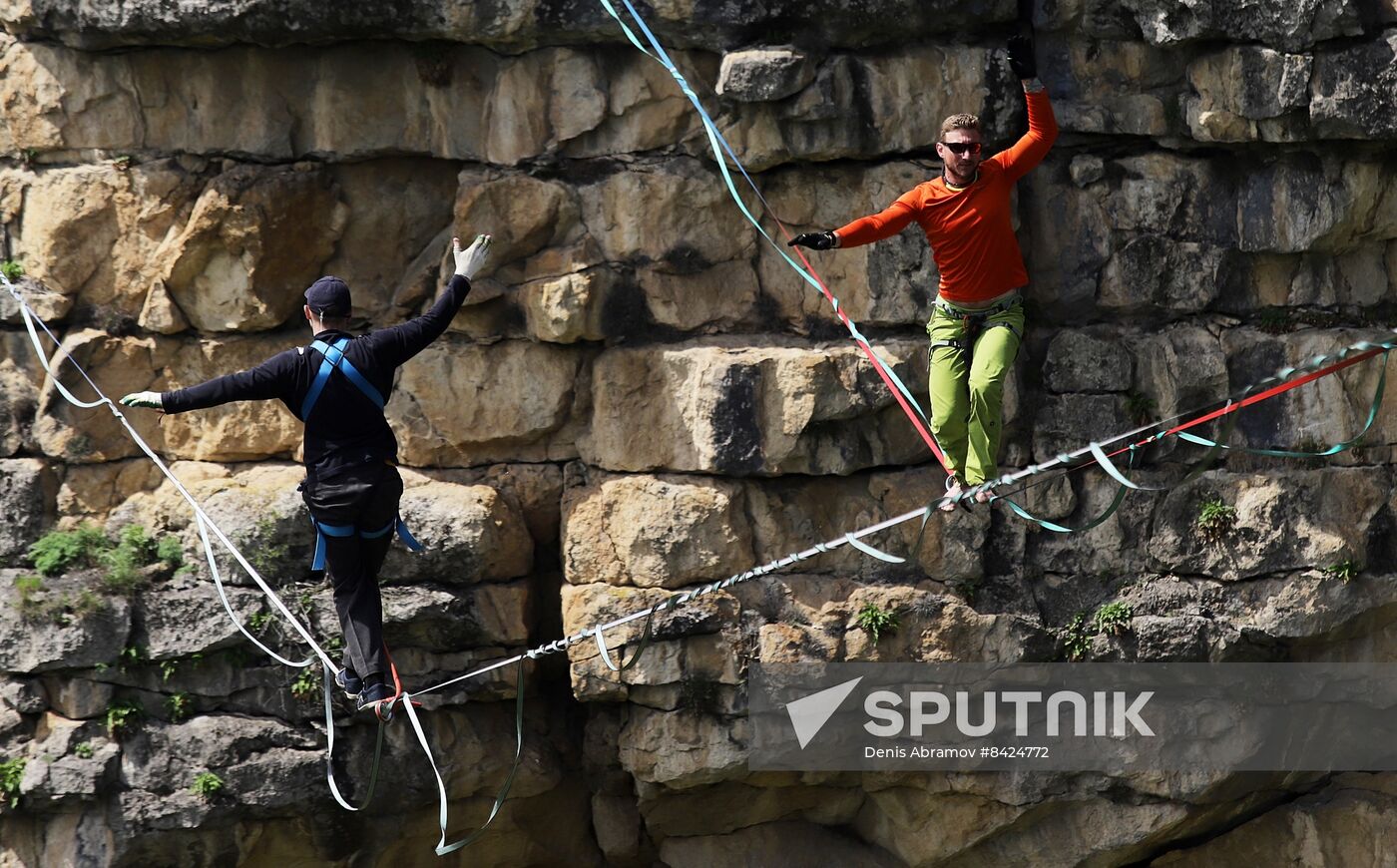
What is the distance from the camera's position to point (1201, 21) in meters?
11.0

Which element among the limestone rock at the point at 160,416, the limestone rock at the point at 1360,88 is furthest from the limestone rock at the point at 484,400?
the limestone rock at the point at 1360,88

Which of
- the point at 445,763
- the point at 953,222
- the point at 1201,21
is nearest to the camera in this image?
the point at 953,222

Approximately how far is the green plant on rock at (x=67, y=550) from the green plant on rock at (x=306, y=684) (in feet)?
5.69

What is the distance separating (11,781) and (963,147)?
793cm

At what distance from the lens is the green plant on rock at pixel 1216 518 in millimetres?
11883

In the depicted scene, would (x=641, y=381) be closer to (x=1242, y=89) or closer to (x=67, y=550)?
(x=67, y=550)

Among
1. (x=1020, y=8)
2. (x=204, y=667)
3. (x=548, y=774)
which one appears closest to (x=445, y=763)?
(x=548, y=774)

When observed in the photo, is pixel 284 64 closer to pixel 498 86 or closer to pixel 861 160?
pixel 498 86

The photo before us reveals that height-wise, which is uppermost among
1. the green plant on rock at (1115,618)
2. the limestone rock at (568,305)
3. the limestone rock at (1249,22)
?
the limestone rock at (1249,22)

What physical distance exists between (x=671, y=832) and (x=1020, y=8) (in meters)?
6.66

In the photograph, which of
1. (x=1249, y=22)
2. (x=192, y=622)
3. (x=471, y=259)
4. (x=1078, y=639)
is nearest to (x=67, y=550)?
(x=192, y=622)

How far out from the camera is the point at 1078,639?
39.8ft

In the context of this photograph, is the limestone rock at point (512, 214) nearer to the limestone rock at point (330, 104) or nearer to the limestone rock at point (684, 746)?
the limestone rock at point (330, 104)

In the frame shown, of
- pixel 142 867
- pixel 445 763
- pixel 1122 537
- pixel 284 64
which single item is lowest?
pixel 142 867
